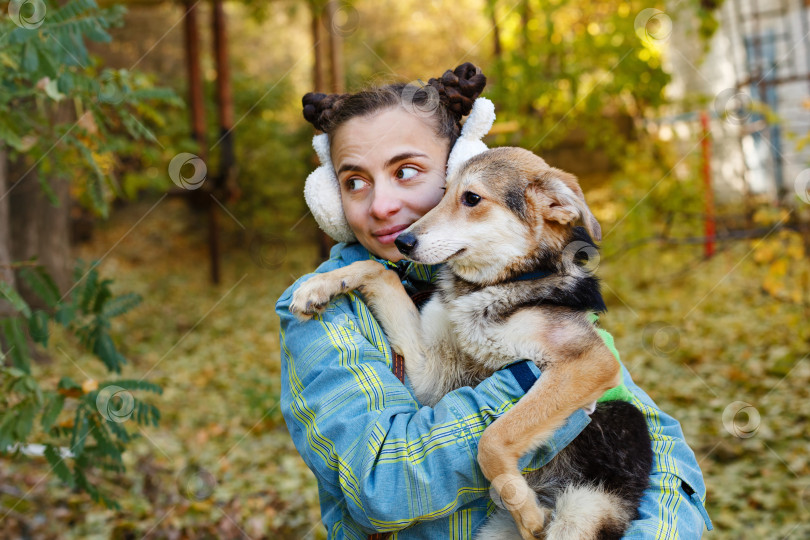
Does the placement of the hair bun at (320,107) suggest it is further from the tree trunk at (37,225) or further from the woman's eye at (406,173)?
the tree trunk at (37,225)

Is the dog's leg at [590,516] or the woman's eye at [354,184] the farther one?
the woman's eye at [354,184]

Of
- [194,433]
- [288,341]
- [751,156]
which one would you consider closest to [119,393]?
[288,341]

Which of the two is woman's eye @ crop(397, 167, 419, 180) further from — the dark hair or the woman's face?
the dark hair

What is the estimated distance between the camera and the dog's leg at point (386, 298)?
2271mm

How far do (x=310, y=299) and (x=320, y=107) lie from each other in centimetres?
77

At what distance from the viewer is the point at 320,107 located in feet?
7.89

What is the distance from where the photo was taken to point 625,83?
22.6 feet

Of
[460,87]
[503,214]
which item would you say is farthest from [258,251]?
[503,214]

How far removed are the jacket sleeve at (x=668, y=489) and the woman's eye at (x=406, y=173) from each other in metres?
0.88

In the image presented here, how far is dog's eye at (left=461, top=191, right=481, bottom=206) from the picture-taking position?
2.29 meters

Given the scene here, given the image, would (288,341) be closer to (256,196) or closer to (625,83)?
(625,83)

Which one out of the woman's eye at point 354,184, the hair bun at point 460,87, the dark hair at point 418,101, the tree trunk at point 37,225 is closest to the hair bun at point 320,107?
the dark hair at point 418,101

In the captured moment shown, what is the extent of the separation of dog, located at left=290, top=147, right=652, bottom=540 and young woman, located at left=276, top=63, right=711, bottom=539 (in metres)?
0.08

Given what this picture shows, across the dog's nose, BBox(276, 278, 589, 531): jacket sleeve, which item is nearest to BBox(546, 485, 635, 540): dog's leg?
BBox(276, 278, 589, 531): jacket sleeve
